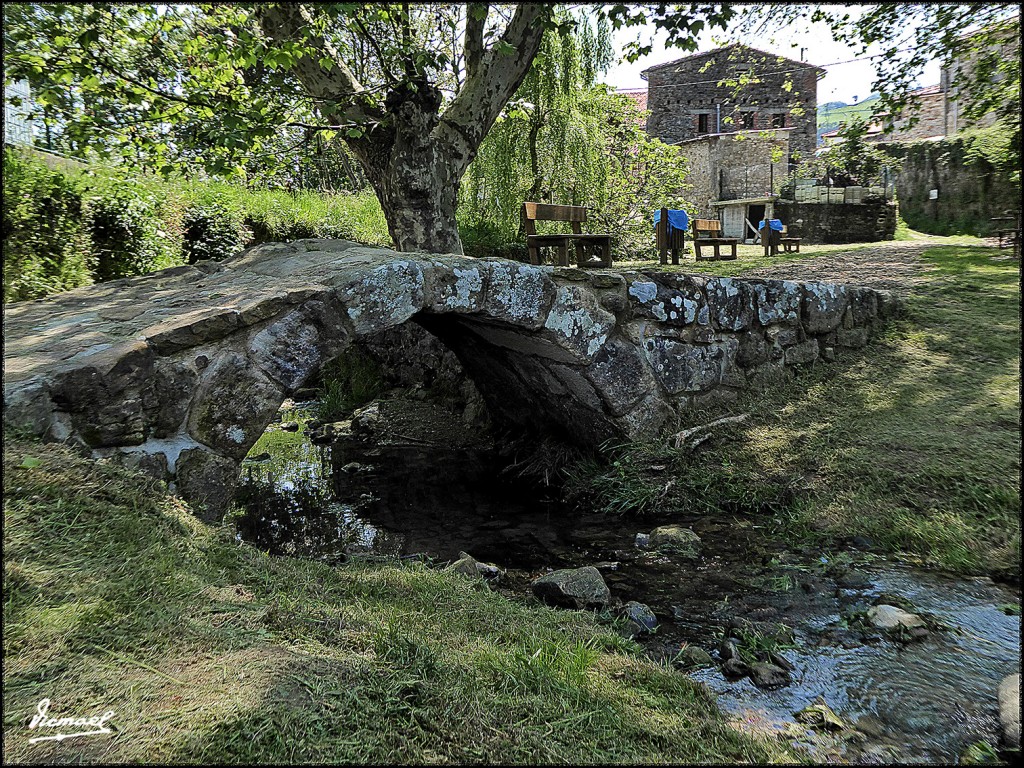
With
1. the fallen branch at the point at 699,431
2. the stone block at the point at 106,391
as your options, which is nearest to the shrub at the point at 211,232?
the stone block at the point at 106,391

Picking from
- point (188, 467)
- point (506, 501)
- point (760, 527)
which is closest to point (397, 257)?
point (188, 467)

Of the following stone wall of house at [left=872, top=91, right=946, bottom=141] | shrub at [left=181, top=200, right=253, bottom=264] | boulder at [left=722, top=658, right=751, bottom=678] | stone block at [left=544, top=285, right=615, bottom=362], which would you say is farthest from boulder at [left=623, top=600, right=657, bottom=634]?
stone wall of house at [left=872, top=91, right=946, bottom=141]

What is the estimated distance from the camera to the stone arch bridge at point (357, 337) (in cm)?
314

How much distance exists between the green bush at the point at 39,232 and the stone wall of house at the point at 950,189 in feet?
57.2

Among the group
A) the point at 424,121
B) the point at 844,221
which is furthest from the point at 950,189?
the point at 424,121

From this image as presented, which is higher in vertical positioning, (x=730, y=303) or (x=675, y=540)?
(x=730, y=303)

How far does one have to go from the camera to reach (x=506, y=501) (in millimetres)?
5406

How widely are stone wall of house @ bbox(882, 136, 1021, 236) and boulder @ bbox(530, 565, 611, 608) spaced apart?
1627 centimetres

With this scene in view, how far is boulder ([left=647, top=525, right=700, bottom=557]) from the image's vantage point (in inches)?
162

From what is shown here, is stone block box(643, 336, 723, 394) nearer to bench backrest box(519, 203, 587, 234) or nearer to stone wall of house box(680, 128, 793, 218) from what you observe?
bench backrest box(519, 203, 587, 234)

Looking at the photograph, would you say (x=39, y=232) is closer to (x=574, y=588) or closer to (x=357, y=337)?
(x=357, y=337)

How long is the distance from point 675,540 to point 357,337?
2.31 meters

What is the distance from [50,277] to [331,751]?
18.5 ft

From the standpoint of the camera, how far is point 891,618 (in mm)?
3025
